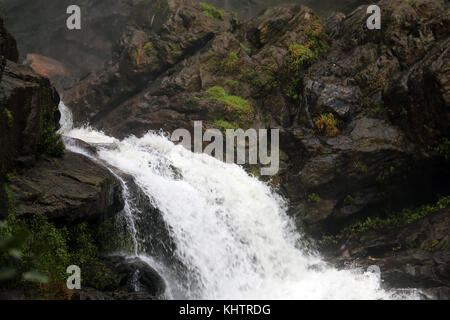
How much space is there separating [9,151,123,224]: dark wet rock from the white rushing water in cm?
129

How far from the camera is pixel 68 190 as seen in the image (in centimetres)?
782

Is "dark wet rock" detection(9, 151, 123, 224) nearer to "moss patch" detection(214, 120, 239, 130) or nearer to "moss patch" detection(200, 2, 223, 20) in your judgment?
"moss patch" detection(214, 120, 239, 130)

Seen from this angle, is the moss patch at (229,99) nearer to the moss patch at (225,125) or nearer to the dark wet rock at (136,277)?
the moss patch at (225,125)

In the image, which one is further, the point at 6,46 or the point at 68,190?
the point at 6,46

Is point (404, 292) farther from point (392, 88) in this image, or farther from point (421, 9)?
point (421, 9)

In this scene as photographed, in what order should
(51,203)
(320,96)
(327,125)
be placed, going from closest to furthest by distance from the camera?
(51,203) → (327,125) → (320,96)

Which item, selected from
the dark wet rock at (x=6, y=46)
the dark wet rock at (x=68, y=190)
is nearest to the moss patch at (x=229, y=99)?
the dark wet rock at (x=68, y=190)

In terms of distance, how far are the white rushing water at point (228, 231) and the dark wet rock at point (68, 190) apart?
1295 millimetres

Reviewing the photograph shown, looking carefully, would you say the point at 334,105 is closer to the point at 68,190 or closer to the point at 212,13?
the point at 212,13

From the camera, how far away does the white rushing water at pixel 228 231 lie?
30.7 feet

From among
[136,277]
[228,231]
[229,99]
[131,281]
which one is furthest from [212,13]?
[131,281]

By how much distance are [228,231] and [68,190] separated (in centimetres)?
468

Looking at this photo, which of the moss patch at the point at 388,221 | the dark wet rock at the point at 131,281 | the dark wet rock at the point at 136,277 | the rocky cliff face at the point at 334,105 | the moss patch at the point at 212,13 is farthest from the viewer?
the moss patch at the point at 212,13

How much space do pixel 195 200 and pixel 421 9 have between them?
1216 cm
